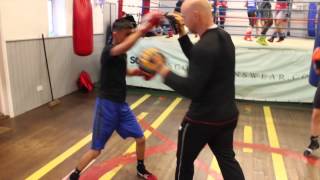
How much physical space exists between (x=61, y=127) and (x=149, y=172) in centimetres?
184

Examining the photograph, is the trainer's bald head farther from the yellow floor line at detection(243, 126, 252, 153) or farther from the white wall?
the white wall

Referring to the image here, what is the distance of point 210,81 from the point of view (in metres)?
1.84

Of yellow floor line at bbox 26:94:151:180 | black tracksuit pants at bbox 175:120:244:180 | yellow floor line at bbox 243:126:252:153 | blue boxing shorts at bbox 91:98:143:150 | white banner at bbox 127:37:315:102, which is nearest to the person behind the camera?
black tracksuit pants at bbox 175:120:244:180

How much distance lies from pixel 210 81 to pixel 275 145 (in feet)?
8.28

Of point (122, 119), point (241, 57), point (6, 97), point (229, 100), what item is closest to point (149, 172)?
point (122, 119)

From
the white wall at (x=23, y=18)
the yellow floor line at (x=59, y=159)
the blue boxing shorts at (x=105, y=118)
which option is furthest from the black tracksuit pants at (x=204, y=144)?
the white wall at (x=23, y=18)

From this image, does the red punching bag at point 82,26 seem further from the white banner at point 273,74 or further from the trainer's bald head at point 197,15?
the trainer's bald head at point 197,15

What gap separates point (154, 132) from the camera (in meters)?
4.29

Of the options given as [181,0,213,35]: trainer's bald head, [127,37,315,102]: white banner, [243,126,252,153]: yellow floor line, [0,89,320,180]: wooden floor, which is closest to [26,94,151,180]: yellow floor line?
[0,89,320,180]: wooden floor

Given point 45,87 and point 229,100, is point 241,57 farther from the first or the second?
point 229,100

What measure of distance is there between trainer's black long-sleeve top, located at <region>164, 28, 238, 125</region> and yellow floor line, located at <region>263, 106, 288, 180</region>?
157 cm

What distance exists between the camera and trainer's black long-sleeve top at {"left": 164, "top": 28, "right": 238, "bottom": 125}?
172 centimetres

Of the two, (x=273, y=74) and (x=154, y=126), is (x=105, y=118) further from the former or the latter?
(x=273, y=74)

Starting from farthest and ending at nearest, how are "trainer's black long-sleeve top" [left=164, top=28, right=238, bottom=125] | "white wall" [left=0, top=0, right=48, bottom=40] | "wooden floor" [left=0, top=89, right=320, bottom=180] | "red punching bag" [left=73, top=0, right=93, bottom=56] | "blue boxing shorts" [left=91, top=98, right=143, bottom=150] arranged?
1. "red punching bag" [left=73, top=0, right=93, bottom=56]
2. "white wall" [left=0, top=0, right=48, bottom=40]
3. "wooden floor" [left=0, top=89, right=320, bottom=180]
4. "blue boxing shorts" [left=91, top=98, right=143, bottom=150]
5. "trainer's black long-sleeve top" [left=164, top=28, right=238, bottom=125]
